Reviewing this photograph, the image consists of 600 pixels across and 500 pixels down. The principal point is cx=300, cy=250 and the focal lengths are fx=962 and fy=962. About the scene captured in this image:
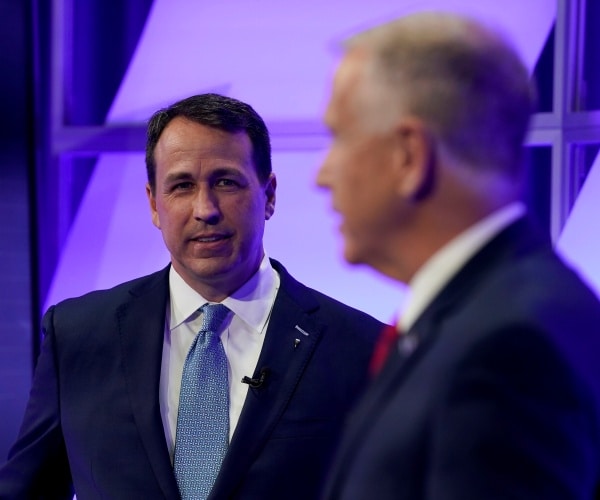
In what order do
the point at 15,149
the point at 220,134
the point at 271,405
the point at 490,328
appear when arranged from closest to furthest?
the point at 490,328 < the point at 271,405 < the point at 220,134 < the point at 15,149

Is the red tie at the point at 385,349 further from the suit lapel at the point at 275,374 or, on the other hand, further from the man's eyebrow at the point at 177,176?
the man's eyebrow at the point at 177,176

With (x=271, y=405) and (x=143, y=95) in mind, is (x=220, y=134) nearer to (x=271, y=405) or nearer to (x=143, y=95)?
(x=271, y=405)

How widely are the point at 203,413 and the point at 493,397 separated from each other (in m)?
1.31

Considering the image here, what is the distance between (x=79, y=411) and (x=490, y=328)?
1.45 meters

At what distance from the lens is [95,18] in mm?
3547

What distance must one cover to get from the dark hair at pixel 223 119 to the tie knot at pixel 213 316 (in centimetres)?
33

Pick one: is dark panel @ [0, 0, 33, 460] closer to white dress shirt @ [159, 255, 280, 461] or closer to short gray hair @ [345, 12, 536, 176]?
white dress shirt @ [159, 255, 280, 461]

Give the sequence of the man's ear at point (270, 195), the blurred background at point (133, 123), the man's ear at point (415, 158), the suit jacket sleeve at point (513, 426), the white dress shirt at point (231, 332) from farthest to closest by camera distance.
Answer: the blurred background at point (133, 123) → the man's ear at point (270, 195) → the white dress shirt at point (231, 332) → the man's ear at point (415, 158) → the suit jacket sleeve at point (513, 426)

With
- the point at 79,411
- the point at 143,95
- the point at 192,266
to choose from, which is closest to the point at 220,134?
the point at 192,266

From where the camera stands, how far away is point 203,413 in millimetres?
2084

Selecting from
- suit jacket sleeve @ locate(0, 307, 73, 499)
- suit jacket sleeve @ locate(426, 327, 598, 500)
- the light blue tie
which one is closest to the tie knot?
the light blue tie

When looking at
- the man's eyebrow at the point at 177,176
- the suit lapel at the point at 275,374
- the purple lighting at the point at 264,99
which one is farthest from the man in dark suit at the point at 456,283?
the purple lighting at the point at 264,99

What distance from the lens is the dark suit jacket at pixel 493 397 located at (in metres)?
0.85

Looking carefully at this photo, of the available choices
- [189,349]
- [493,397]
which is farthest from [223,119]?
[493,397]
